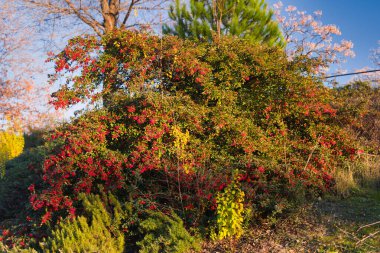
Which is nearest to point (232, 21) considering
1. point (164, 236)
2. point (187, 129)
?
point (187, 129)

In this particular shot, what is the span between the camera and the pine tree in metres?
12.6

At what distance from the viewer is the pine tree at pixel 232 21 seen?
41.3 feet

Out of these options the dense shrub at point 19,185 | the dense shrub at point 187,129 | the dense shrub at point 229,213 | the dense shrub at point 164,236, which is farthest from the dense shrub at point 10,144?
the dense shrub at point 229,213

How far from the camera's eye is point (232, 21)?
12648mm

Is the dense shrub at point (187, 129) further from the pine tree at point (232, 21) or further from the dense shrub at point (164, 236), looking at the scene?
the pine tree at point (232, 21)

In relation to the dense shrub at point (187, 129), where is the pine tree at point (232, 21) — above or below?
above

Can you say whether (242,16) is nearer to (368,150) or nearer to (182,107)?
(368,150)

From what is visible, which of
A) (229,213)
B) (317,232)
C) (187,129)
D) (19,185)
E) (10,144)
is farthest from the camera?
(10,144)

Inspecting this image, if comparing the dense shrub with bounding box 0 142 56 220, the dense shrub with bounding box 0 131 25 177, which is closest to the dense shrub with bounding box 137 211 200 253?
the dense shrub with bounding box 0 142 56 220

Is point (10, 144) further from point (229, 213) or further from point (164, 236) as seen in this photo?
point (229, 213)

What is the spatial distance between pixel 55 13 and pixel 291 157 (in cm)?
930

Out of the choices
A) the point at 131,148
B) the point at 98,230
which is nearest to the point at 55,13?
the point at 131,148

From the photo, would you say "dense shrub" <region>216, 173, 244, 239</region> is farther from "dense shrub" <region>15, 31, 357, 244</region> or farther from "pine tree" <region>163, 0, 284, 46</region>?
"pine tree" <region>163, 0, 284, 46</region>

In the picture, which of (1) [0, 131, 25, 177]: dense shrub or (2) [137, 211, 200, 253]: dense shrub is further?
(1) [0, 131, 25, 177]: dense shrub
